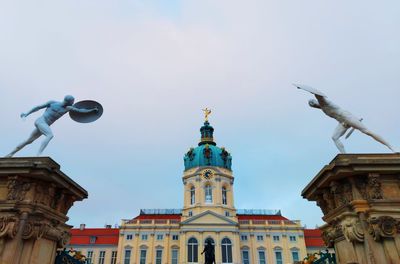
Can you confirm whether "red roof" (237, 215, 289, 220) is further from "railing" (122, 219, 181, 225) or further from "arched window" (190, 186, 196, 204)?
"railing" (122, 219, 181, 225)

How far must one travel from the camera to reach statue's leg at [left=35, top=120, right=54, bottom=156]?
25.4 feet

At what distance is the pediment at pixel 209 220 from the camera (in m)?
48.8

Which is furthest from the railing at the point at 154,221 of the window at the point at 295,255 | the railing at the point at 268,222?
the window at the point at 295,255

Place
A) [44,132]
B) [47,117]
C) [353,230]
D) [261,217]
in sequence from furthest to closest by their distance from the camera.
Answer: [261,217]
[47,117]
[44,132]
[353,230]

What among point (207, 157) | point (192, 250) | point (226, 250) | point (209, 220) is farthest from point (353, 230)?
point (207, 157)

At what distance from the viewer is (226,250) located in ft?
155

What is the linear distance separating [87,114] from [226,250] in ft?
143

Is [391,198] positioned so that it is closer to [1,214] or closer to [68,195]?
[68,195]

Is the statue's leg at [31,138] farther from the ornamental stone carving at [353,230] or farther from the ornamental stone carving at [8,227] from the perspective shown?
the ornamental stone carving at [353,230]

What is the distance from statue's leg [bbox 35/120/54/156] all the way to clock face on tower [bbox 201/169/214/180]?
46735 mm

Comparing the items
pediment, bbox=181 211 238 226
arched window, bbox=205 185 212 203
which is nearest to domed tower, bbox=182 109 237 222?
arched window, bbox=205 185 212 203

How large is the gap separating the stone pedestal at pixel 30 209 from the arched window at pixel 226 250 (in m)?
43.3

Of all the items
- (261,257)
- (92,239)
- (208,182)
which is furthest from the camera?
(92,239)

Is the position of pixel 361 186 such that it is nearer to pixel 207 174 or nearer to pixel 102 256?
pixel 207 174
